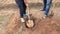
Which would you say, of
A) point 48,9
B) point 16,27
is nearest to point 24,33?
point 16,27

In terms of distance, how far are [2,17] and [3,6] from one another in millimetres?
438

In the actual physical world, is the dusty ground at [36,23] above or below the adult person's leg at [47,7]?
→ below

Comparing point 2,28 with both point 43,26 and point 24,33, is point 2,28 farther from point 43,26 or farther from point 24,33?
point 43,26

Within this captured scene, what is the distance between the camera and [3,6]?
318cm

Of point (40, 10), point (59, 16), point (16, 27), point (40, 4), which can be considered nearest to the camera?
point (16, 27)

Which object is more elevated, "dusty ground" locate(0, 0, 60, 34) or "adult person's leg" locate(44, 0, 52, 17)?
"adult person's leg" locate(44, 0, 52, 17)

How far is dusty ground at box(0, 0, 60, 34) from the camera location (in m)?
2.40

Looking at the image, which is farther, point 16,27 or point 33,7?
point 33,7

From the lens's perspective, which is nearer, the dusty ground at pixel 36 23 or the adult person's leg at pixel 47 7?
the dusty ground at pixel 36 23

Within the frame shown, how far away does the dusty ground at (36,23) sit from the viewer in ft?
7.87

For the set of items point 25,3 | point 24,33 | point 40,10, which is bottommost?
point 24,33

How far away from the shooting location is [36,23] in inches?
102

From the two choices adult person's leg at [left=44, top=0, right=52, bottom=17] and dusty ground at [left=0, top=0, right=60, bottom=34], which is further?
adult person's leg at [left=44, top=0, right=52, bottom=17]

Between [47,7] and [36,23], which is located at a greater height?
[47,7]
